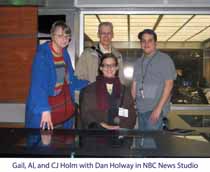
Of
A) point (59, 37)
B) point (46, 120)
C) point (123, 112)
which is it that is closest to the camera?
point (46, 120)

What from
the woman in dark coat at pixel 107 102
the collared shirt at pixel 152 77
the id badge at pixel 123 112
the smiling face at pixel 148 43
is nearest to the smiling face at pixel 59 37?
the woman in dark coat at pixel 107 102

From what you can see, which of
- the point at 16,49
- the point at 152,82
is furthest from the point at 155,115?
the point at 16,49

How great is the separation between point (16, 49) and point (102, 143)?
343 cm

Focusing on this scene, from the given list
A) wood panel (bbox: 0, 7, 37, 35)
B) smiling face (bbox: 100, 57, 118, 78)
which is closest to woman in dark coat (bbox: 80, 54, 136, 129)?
smiling face (bbox: 100, 57, 118, 78)

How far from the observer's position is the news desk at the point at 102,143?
5.54ft

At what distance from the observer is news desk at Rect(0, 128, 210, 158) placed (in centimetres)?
169

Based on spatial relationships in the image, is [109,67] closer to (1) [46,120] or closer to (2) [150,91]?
(2) [150,91]

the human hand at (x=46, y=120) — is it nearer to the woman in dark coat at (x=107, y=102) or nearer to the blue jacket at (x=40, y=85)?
the blue jacket at (x=40, y=85)

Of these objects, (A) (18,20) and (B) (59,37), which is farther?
(A) (18,20)

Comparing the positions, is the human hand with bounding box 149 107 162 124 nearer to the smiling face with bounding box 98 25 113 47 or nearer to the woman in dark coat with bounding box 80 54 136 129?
the woman in dark coat with bounding box 80 54 136 129

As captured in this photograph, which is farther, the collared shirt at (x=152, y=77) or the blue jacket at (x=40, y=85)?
the collared shirt at (x=152, y=77)

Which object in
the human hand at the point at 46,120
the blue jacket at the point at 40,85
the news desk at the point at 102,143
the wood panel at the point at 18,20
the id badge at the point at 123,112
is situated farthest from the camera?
the wood panel at the point at 18,20

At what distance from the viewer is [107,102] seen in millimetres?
3287

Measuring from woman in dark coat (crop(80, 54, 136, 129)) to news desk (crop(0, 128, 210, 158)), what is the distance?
35.4 inches
